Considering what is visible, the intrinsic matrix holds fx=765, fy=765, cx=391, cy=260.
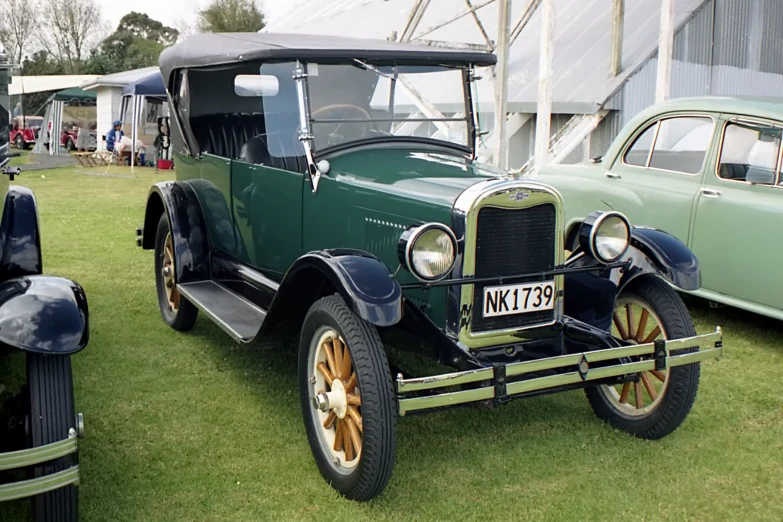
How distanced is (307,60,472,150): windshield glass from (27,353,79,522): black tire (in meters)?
1.95

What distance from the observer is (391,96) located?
4555 millimetres

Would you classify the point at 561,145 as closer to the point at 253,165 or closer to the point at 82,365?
the point at 253,165

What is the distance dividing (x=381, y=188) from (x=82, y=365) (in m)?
2.45

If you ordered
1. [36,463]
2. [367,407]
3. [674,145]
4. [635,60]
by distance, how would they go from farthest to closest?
[635,60] < [674,145] < [367,407] < [36,463]

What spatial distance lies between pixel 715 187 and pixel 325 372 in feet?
12.0

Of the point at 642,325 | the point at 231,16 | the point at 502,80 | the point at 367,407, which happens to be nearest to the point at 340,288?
the point at 367,407

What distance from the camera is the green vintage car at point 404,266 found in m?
3.34

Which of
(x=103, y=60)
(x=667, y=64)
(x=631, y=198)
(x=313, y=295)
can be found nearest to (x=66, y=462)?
(x=313, y=295)

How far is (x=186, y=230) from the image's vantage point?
5.52 meters

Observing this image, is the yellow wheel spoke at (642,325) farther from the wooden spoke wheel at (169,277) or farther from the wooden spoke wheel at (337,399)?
the wooden spoke wheel at (169,277)

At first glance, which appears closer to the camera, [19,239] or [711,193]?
[19,239]

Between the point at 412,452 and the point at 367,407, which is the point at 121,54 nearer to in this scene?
the point at 412,452

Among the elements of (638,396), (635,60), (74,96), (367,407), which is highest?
(74,96)

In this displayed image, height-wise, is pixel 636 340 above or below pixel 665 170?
below
